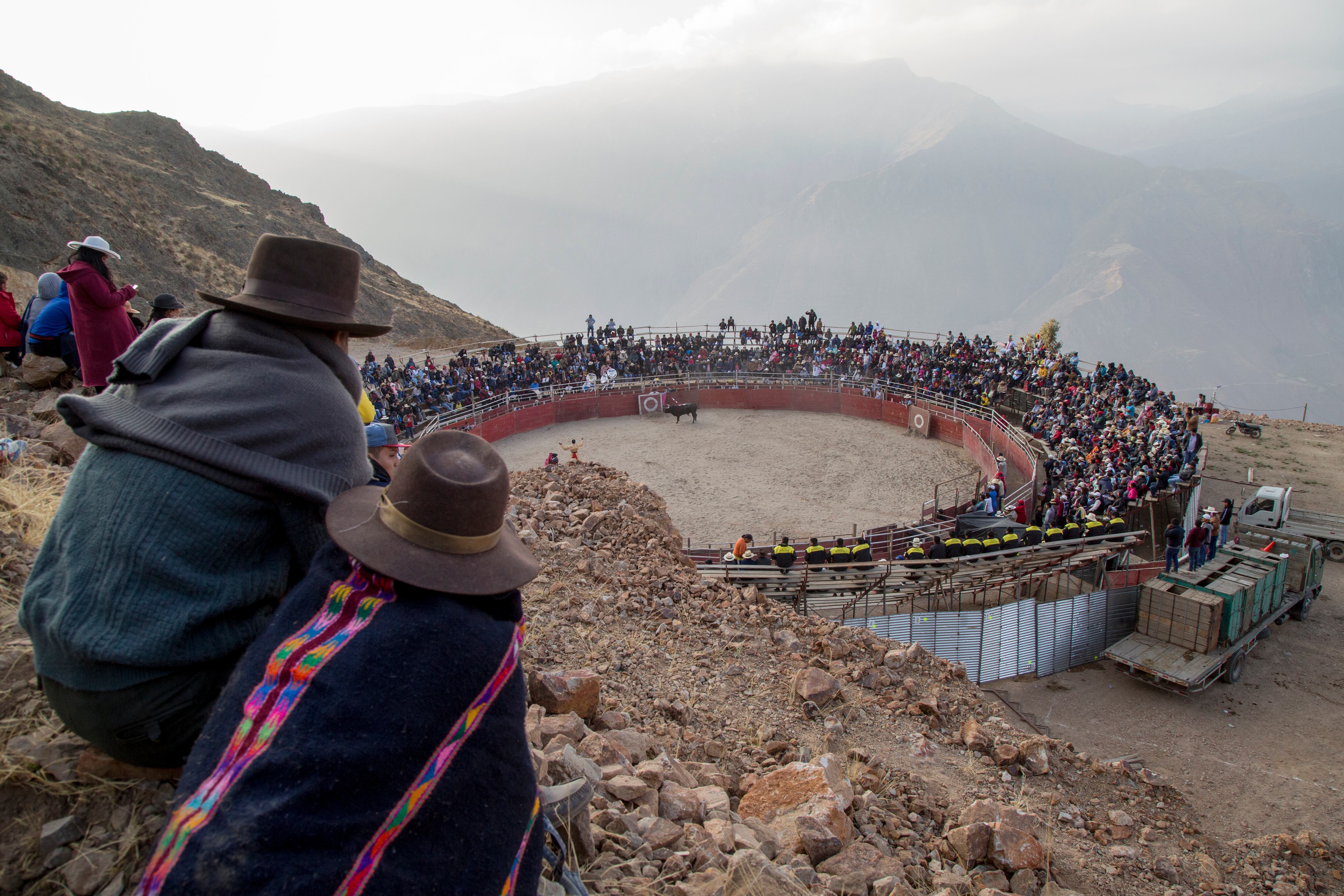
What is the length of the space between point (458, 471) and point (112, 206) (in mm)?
48905

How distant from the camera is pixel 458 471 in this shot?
1.98m

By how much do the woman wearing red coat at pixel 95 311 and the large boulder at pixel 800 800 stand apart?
5697 mm

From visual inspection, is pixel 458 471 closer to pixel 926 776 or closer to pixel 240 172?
pixel 926 776

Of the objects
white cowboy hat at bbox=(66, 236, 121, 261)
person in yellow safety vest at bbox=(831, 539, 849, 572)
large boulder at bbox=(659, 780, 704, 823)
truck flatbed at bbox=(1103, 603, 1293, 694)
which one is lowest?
truck flatbed at bbox=(1103, 603, 1293, 694)

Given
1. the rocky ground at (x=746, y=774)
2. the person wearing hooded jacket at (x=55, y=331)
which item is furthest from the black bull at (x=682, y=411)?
the person wearing hooded jacket at (x=55, y=331)

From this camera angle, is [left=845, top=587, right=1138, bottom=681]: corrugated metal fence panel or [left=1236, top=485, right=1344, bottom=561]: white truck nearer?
[left=845, top=587, right=1138, bottom=681]: corrugated metal fence panel

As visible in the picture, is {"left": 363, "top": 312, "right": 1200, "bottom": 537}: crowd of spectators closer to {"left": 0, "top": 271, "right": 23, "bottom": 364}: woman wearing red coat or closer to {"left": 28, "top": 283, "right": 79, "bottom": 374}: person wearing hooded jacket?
{"left": 0, "top": 271, "right": 23, "bottom": 364}: woman wearing red coat

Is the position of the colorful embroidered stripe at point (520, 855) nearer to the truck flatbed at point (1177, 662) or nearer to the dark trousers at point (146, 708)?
the dark trousers at point (146, 708)

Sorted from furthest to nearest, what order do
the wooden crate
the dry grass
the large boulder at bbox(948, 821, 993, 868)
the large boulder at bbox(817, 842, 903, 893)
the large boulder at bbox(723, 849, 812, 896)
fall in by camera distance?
the wooden crate
the large boulder at bbox(948, 821, 993, 868)
the dry grass
the large boulder at bbox(817, 842, 903, 893)
the large boulder at bbox(723, 849, 812, 896)

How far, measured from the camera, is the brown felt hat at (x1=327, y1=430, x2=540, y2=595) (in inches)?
73.5

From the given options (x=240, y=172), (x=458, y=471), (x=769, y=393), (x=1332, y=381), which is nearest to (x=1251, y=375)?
(x=1332, y=381)

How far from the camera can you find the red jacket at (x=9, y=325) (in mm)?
8195

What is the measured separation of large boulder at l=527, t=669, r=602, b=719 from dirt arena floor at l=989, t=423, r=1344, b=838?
9.03 meters

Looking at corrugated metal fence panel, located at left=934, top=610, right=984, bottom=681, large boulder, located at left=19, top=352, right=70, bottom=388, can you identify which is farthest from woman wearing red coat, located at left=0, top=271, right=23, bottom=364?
corrugated metal fence panel, located at left=934, top=610, right=984, bottom=681
